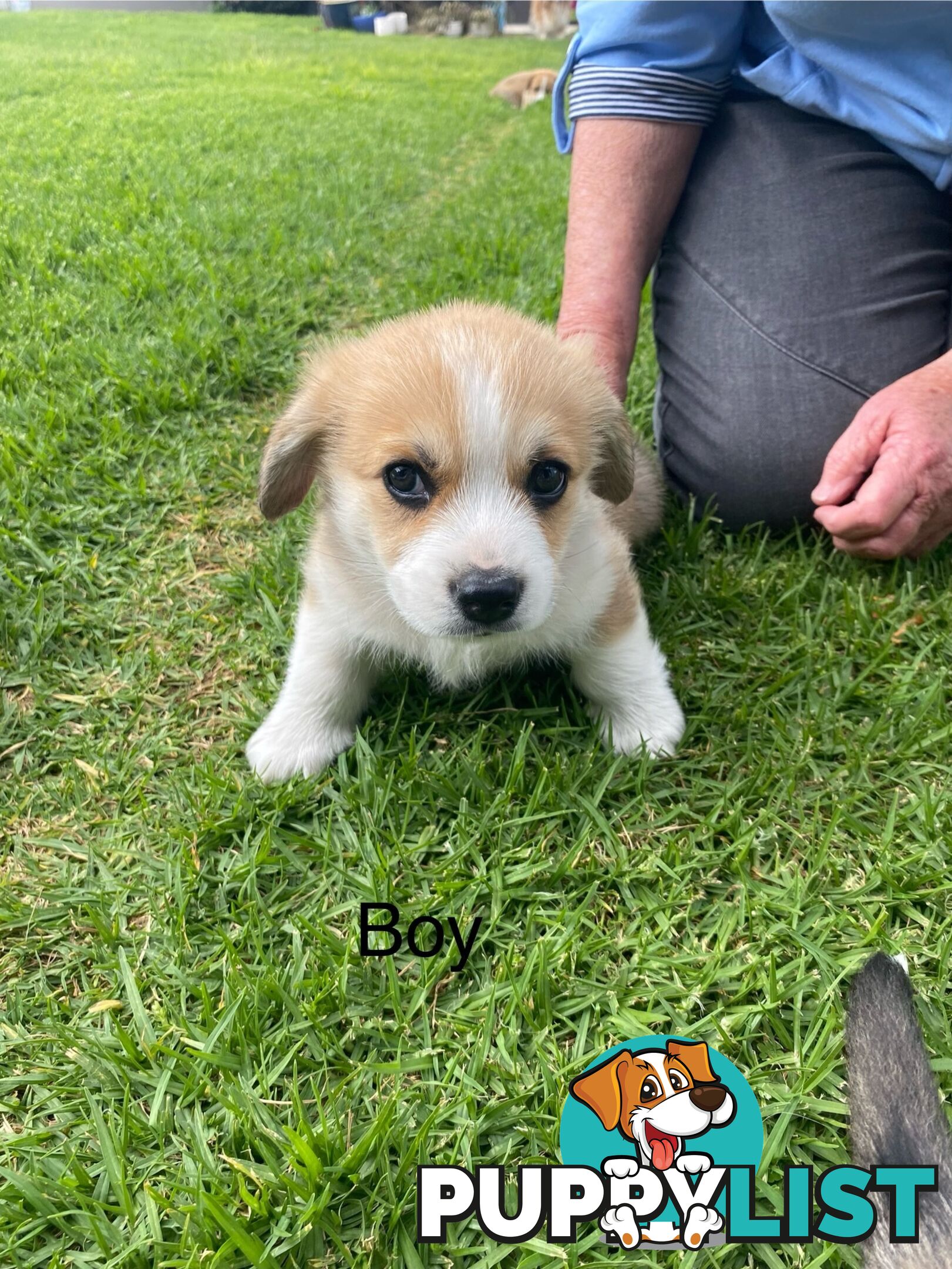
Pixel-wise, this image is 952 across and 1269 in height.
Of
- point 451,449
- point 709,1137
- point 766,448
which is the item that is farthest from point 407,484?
point 766,448

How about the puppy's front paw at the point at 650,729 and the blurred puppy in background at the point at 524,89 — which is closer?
the puppy's front paw at the point at 650,729

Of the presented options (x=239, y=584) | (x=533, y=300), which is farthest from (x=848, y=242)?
(x=239, y=584)

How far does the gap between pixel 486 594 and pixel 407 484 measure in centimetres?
33

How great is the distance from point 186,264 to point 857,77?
306cm

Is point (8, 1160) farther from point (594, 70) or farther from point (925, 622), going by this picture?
point (594, 70)

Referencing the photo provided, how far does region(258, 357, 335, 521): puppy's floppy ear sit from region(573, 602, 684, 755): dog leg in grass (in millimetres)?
789

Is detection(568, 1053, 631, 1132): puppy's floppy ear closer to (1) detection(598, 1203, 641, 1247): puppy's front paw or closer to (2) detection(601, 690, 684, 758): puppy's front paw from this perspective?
(1) detection(598, 1203, 641, 1247): puppy's front paw

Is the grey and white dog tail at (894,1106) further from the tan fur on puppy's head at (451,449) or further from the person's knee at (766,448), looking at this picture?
the person's knee at (766,448)

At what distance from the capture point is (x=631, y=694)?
2053 mm

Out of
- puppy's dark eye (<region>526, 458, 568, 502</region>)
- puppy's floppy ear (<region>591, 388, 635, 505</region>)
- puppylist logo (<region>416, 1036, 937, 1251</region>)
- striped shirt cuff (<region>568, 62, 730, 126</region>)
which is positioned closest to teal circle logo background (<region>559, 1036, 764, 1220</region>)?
puppylist logo (<region>416, 1036, 937, 1251</region>)

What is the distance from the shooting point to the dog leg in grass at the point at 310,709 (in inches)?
78.2

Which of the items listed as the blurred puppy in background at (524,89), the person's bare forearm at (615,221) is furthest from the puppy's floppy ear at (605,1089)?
the blurred puppy in background at (524,89)

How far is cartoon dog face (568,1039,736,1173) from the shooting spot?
1.20m

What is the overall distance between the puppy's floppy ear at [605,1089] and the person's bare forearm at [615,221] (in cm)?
202
